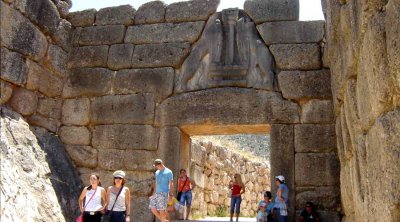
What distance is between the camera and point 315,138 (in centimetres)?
668

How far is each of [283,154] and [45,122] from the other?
13.4ft

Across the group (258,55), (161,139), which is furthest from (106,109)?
(258,55)

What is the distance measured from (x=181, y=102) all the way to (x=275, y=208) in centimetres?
237

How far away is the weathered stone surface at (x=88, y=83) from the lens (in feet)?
25.7

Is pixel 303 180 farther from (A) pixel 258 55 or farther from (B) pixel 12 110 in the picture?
(B) pixel 12 110

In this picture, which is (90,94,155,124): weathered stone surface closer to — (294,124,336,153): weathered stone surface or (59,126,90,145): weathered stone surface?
(59,126,90,145): weathered stone surface

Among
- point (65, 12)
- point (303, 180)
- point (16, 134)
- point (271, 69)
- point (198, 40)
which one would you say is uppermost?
point (65, 12)

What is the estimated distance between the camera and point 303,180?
259 inches

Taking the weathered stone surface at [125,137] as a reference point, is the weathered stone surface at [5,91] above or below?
above

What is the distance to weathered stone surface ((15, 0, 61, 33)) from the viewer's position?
6820mm

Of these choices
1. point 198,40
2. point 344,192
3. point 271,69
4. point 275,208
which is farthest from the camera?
point 198,40

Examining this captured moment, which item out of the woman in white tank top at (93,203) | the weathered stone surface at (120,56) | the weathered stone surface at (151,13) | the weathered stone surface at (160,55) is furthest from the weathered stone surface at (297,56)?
the woman in white tank top at (93,203)

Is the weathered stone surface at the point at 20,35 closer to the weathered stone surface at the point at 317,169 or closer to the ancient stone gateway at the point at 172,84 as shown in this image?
the ancient stone gateway at the point at 172,84

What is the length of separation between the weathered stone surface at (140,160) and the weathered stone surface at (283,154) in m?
1.97
